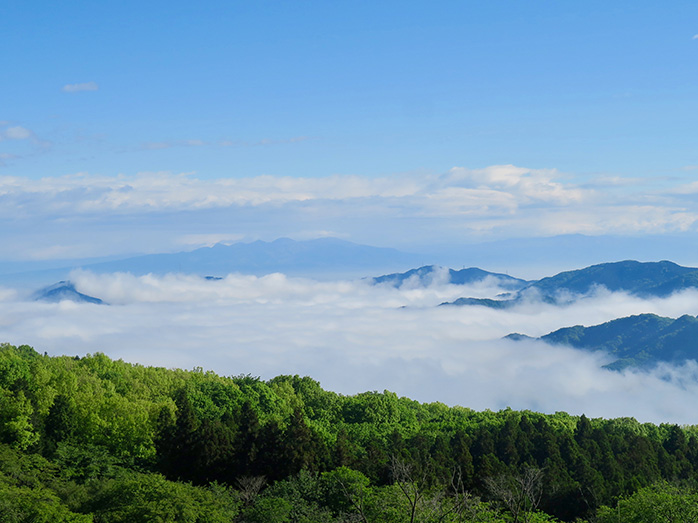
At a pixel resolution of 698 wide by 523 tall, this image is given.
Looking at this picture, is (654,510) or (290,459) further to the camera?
(290,459)

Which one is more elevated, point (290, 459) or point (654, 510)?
point (290, 459)

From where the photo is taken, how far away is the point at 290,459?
166ft

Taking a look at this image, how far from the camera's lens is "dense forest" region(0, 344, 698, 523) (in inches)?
1444

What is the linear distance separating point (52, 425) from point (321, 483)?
22.0 meters

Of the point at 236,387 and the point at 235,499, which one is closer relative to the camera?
the point at 235,499

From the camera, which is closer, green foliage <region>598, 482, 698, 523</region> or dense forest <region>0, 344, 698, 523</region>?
green foliage <region>598, 482, 698, 523</region>

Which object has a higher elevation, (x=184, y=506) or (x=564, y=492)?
(x=184, y=506)

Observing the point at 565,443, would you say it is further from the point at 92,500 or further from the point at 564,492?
the point at 92,500

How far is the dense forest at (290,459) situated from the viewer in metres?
36.7

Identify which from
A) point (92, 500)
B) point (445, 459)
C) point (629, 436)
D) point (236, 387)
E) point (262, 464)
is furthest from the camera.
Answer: point (236, 387)

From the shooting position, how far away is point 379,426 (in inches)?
2729

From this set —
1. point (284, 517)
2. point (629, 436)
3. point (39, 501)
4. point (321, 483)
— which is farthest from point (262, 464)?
point (629, 436)

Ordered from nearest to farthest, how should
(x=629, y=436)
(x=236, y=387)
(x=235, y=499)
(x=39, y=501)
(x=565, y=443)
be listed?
(x=39, y=501) < (x=235, y=499) < (x=565, y=443) < (x=629, y=436) < (x=236, y=387)

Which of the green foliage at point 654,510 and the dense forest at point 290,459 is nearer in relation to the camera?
the green foliage at point 654,510
